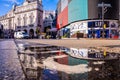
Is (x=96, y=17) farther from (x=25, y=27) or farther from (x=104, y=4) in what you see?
(x=25, y=27)

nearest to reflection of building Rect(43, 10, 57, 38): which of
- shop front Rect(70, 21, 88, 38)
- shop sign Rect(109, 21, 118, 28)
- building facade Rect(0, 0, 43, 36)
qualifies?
building facade Rect(0, 0, 43, 36)

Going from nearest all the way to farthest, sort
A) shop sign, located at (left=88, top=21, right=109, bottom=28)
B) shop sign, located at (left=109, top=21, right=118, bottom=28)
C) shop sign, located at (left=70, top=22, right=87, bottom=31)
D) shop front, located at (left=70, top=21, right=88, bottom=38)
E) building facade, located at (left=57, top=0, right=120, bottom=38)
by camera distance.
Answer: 1. building facade, located at (left=57, top=0, right=120, bottom=38)
2. shop sign, located at (left=109, top=21, right=118, bottom=28)
3. shop sign, located at (left=88, top=21, right=109, bottom=28)
4. shop front, located at (left=70, top=21, right=88, bottom=38)
5. shop sign, located at (left=70, top=22, right=87, bottom=31)

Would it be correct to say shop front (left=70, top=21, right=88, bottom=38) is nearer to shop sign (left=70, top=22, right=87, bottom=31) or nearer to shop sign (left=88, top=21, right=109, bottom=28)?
shop sign (left=70, top=22, right=87, bottom=31)

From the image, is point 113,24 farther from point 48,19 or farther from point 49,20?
point 49,20

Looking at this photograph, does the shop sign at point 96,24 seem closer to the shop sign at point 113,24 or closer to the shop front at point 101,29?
the shop front at point 101,29

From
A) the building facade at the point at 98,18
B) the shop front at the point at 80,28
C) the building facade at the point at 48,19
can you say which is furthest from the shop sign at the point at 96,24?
the building facade at the point at 48,19

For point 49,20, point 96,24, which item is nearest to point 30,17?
point 49,20

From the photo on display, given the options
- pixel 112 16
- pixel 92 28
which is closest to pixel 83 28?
pixel 92 28

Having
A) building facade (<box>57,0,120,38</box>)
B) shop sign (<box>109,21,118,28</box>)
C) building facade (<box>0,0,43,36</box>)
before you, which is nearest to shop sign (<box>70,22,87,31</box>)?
building facade (<box>57,0,120,38</box>)


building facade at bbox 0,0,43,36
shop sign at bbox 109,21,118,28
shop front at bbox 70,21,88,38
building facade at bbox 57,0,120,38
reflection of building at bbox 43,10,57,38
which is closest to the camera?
building facade at bbox 57,0,120,38

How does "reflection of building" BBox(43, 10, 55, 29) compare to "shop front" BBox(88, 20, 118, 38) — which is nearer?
"shop front" BBox(88, 20, 118, 38)

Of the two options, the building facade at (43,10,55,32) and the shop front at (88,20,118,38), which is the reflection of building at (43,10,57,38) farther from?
the shop front at (88,20,118,38)

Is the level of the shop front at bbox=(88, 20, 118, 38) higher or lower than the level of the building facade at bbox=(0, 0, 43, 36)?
lower

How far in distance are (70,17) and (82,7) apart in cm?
1274
